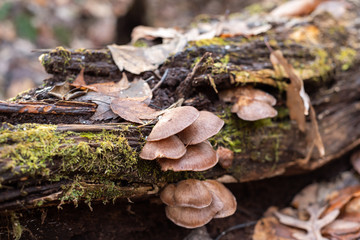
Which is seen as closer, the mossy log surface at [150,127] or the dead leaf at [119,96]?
the mossy log surface at [150,127]

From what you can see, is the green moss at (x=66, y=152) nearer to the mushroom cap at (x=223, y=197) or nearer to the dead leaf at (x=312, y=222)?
the mushroom cap at (x=223, y=197)

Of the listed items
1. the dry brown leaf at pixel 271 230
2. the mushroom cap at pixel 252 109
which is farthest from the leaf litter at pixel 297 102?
the dry brown leaf at pixel 271 230

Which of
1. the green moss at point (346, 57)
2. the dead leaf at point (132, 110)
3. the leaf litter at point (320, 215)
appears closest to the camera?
the dead leaf at point (132, 110)

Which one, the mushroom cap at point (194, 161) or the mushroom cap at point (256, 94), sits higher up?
the mushroom cap at point (256, 94)

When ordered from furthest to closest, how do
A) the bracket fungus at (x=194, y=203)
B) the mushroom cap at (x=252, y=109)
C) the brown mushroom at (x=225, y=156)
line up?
the mushroom cap at (x=252, y=109) → the brown mushroom at (x=225, y=156) → the bracket fungus at (x=194, y=203)

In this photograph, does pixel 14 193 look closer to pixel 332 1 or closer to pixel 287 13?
pixel 287 13

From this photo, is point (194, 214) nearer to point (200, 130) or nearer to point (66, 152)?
point (200, 130)

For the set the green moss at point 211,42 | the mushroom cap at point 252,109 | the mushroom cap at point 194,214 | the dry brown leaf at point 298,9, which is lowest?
the mushroom cap at point 194,214

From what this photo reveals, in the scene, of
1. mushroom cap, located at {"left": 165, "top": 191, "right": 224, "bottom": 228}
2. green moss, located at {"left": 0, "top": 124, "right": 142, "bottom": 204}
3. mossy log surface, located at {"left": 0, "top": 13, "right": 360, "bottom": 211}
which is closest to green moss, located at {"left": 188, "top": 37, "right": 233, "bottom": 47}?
mossy log surface, located at {"left": 0, "top": 13, "right": 360, "bottom": 211}
